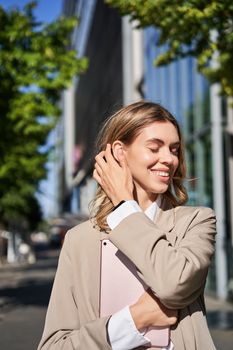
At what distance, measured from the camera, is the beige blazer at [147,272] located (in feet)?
5.81

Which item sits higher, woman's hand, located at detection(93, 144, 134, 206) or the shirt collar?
woman's hand, located at detection(93, 144, 134, 206)

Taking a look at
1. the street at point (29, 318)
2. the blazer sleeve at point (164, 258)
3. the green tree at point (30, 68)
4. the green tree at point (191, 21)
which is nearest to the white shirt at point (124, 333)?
the blazer sleeve at point (164, 258)

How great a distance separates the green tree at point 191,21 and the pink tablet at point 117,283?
5.93 metres

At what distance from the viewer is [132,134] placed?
6.58 feet

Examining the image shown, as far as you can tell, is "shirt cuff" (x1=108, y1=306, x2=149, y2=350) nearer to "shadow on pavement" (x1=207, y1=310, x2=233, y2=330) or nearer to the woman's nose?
the woman's nose

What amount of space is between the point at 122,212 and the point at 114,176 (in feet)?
0.41

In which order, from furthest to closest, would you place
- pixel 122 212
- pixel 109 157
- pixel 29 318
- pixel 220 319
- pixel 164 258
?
pixel 29 318
pixel 220 319
pixel 109 157
pixel 122 212
pixel 164 258

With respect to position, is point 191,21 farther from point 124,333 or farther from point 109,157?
point 124,333

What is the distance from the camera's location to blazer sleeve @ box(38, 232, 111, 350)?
1840 millimetres

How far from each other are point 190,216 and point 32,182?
35441 millimetres

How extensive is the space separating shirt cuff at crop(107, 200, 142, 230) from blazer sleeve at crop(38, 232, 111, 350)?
0.19m

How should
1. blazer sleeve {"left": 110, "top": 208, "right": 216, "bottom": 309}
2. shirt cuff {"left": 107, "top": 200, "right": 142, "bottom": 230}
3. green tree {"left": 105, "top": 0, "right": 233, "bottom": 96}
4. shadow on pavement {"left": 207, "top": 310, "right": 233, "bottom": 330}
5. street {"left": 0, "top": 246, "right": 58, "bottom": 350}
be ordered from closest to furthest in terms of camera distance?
blazer sleeve {"left": 110, "top": 208, "right": 216, "bottom": 309}, shirt cuff {"left": 107, "top": 200, "right": 142, "bottom": 230}, green tree {"left": 105, "top": 0, "right": 233, "bottom": 96}, street {"left": 0, "top": 246, "right": 58, "bottom": 350}, shadow on pavement {"left": 207, "top": 310, "right": 233, "bottom": 330}

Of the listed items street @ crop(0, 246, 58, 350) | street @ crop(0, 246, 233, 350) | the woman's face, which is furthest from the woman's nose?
street @ crop(0, 246, 58, 350)

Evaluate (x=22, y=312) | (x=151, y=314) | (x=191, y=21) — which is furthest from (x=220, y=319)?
(x=151, y=314)
